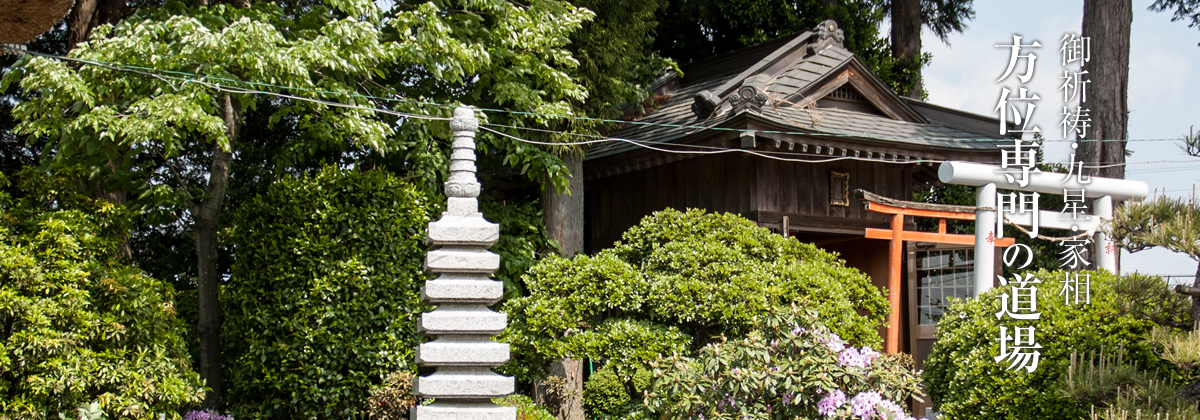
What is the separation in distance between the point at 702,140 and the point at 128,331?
663 centimetres

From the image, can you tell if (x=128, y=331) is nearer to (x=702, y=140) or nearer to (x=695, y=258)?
(x=695, y=258)

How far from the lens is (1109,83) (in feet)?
42.0

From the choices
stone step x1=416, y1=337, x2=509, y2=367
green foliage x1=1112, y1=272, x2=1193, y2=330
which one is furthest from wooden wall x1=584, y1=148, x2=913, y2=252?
green foliage x1=1112, y1=272, x2=1193, y2=330

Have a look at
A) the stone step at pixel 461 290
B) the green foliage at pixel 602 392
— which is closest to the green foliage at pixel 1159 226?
the stone step at pixel 461 290

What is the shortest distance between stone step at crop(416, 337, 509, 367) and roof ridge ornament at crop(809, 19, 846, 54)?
8781mm

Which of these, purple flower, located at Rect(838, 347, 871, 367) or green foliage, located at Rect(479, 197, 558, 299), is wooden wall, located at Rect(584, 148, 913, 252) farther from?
purple flower, located at Rect(838, 347, 871, 367)

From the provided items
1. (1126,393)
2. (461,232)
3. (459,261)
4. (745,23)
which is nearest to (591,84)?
(461,232)

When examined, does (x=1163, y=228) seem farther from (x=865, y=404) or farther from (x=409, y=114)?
(x=409, y=114)

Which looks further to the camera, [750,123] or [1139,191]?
[750,123]

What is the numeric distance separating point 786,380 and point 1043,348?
227 cm

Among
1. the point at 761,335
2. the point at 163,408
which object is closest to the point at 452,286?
the point at 761,335

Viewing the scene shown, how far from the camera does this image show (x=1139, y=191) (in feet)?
33.0

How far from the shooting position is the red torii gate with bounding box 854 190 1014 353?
11352 mm

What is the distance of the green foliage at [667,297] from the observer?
28.9 ft
